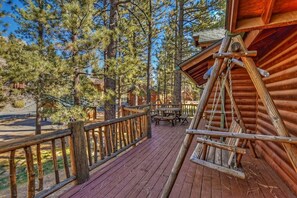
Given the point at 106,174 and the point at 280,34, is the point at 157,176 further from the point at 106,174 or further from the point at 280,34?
the point at 280,34

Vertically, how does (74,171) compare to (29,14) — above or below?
below

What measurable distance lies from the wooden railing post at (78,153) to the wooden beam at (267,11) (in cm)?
291

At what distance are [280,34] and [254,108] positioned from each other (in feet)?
8.55

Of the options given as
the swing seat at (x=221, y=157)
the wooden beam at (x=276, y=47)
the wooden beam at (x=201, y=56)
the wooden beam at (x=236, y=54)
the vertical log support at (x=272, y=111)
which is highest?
the wooden beam at (x=201, y=56)

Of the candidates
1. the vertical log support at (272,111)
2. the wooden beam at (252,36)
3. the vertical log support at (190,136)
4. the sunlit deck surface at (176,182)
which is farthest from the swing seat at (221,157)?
the wooden beam at (252,36)

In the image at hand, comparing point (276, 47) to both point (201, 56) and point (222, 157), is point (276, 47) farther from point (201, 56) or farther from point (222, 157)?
point (222, 157)

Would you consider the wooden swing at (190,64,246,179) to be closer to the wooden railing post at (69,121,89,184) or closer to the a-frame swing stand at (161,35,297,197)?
the a-frame swing stand at (161,35,297,197)

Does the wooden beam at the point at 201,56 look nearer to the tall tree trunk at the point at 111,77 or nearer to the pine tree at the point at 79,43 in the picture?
the tall tree trunk at the point at 111,77

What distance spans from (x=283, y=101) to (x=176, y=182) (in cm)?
226

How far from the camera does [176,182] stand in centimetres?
294

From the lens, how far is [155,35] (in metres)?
15.4

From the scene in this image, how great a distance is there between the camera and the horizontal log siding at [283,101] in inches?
104

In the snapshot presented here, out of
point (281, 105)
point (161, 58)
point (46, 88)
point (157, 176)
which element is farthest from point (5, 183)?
point (161, 58)

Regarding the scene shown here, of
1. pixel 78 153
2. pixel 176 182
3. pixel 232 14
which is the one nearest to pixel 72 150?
pixel 78 153
